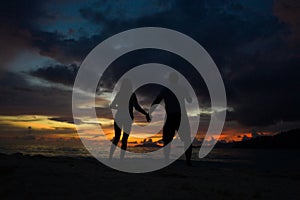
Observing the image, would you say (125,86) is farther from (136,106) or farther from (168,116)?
(168,116)

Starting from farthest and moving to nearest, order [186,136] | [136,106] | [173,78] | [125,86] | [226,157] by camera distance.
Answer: [226,157] → [136,106] → [125,86] → [173,78] → [186,136]

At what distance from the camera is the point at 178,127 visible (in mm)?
8672

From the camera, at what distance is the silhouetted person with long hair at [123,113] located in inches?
348

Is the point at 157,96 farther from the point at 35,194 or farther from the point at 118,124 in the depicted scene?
the point at 35,194

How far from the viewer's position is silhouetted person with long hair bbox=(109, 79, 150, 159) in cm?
884

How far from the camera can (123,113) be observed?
8.86 m

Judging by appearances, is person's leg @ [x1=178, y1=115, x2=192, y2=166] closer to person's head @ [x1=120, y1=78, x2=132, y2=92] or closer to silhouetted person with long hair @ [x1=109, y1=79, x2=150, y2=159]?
silhouetted person with long hair @ [x1=109, y1=79, x2=150, y2=159]

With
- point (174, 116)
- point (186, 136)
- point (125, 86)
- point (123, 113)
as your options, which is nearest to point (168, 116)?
point (174, 116)

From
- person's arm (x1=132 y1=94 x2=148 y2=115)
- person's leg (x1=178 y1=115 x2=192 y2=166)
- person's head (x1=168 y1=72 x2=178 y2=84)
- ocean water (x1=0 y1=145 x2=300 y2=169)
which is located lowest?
ocean water (x1=0 y1=145 x2=300 y2=169)

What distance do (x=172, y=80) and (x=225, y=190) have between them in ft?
15.9

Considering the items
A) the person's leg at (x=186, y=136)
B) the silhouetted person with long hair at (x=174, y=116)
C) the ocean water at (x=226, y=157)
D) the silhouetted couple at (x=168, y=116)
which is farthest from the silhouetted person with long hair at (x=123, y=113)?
the ocean water at (x=226, y=157)

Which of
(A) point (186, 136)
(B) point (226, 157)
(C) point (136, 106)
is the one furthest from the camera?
(B) point (226, 157)

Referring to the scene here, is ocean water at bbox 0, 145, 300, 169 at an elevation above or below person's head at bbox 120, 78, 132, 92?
below

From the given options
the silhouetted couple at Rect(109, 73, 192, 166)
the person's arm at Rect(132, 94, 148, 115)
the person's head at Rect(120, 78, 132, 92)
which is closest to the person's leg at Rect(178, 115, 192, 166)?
the silhouetted couple at Rect(109, 73, 192, 166)
